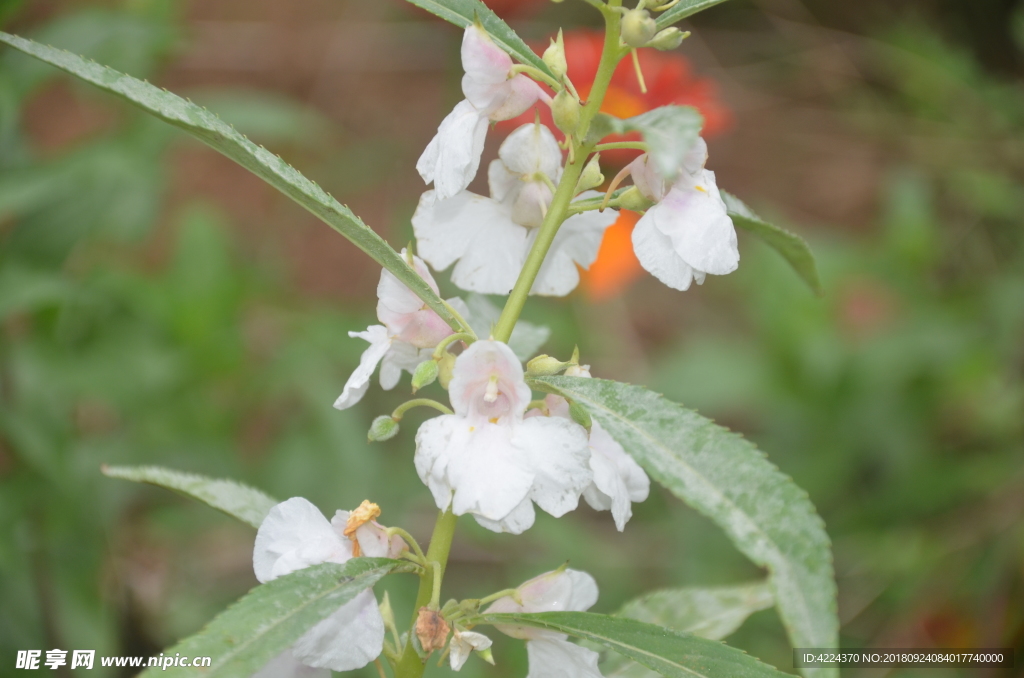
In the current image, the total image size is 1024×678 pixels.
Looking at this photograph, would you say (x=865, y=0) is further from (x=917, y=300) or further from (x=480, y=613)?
(x=480, y=613)

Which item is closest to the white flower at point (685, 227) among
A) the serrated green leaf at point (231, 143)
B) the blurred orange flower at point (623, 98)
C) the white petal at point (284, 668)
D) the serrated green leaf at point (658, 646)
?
Result: the serrated green leaf at point (231, 143)

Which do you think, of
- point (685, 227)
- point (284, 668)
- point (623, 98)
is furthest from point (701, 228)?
point (623, 98)

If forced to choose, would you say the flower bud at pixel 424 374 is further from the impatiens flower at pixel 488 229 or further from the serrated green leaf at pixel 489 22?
the serrated green leaf at pixel 489 22

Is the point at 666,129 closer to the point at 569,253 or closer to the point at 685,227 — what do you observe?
the point at 685,227

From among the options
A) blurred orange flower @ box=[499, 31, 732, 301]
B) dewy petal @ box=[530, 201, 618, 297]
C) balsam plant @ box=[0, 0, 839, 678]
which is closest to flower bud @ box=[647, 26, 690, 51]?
balsam plant @ box=[0, 0, 839, 678]

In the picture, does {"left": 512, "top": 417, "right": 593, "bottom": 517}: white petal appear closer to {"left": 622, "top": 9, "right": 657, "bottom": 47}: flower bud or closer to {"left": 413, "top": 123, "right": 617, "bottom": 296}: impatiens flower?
{"left": 413, "top": 123, "right": 617, "bottom": 296}: impatiens flower

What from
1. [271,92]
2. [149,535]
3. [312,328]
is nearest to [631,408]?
[312,328]
